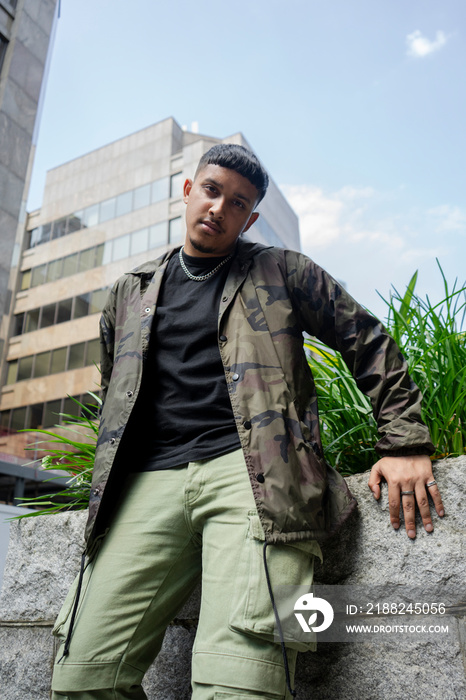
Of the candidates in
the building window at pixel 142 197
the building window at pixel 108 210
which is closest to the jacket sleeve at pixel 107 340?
the building window at pixel 142 197

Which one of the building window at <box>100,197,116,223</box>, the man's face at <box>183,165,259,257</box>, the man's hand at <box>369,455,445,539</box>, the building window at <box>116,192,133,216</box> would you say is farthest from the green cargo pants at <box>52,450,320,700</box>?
the building window at <box>100,197,116,223</box>

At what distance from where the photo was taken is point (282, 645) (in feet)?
3.78

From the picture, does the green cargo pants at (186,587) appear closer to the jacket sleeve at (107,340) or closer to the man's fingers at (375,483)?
the man's fingers at (375,483)

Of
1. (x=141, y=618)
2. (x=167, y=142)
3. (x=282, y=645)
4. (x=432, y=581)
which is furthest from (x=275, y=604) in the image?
(x=167, y=142)

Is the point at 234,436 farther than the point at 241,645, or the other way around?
the point at 234,436

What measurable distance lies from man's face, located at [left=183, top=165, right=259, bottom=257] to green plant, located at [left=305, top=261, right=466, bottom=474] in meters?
0.68

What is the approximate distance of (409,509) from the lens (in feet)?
4.85

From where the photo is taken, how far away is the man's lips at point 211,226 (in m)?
1.71

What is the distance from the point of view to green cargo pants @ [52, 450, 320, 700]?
115 cm

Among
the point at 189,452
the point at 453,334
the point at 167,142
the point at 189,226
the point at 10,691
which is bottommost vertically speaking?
the point at 10,691

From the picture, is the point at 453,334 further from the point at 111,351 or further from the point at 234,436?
the point at 111,351

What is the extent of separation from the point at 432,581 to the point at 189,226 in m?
1.25

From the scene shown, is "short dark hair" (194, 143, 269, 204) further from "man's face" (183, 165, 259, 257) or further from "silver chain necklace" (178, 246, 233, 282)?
"silver chain necklace" (178, 246, 233, 282)

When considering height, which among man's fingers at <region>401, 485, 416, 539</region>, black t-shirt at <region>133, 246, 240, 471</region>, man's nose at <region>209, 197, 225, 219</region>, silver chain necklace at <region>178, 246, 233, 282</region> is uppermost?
man's nose at <region>209, 197, 225, 219</region>
